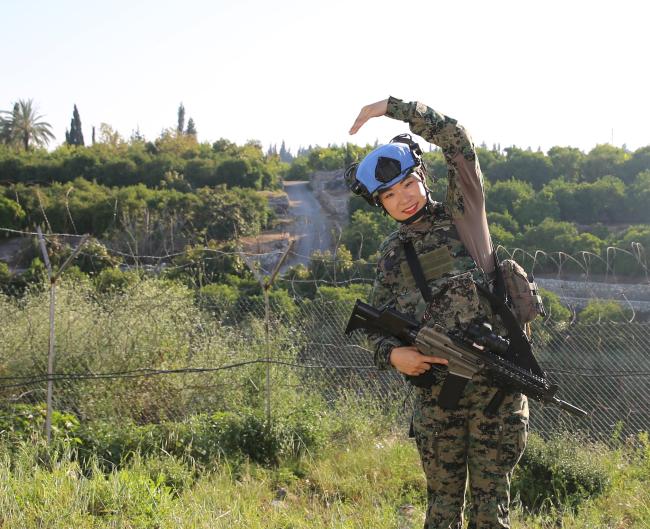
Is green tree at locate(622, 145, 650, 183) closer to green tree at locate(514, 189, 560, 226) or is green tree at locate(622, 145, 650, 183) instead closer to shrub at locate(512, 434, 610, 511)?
green tree at locate(514, 189, 560, 226)

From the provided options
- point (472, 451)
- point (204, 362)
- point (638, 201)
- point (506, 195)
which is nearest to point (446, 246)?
point (472, 451)

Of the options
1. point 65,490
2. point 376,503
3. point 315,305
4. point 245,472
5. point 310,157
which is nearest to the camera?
point 65,490

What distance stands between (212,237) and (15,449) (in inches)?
660

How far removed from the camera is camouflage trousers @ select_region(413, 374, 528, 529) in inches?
103

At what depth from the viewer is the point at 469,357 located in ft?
8.25

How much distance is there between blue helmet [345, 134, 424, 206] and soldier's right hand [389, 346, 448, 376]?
1.93 feet

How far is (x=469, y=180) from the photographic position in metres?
2.62

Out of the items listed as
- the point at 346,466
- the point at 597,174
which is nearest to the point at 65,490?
the point at 346,466

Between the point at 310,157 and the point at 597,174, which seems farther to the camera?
the point at 310,157

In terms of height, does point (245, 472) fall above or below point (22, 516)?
below

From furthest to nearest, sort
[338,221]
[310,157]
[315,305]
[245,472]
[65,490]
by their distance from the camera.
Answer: [310,157] < [338,221] < [315,305] < [245,472] < [65,490]

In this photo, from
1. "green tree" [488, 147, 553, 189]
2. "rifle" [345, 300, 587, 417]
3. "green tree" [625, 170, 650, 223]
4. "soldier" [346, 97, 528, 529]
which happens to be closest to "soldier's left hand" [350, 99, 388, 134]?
"soldier" [346, 97, 528, 529]

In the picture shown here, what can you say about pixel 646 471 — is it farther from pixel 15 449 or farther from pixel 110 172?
pixel 110 172

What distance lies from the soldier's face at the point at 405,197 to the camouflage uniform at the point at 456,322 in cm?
8
